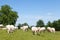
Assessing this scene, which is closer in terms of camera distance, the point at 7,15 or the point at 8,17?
the point at 8,17

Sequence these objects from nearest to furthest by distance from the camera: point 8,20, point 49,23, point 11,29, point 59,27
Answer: point 11,29
point 59,27
point 8,20
point 49,23

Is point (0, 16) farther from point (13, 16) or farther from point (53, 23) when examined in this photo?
point (53, 23)

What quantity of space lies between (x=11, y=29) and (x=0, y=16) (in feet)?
258

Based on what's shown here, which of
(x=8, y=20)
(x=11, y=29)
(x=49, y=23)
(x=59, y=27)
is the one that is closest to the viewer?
(x=11, y=29)

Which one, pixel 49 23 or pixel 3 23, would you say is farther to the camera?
pixel 49 23

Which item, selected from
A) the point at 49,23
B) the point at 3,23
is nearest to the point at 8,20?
the point at 3,23

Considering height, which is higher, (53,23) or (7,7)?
(7,7)

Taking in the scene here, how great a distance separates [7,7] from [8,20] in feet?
33.0

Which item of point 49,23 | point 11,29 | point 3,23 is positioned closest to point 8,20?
point 3,23

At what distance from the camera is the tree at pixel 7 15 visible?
108m

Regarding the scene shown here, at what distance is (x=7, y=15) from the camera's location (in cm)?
11225

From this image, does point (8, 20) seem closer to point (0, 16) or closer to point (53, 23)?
point (0, 16)

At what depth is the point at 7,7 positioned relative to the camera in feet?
374

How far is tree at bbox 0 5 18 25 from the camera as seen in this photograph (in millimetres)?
108494
